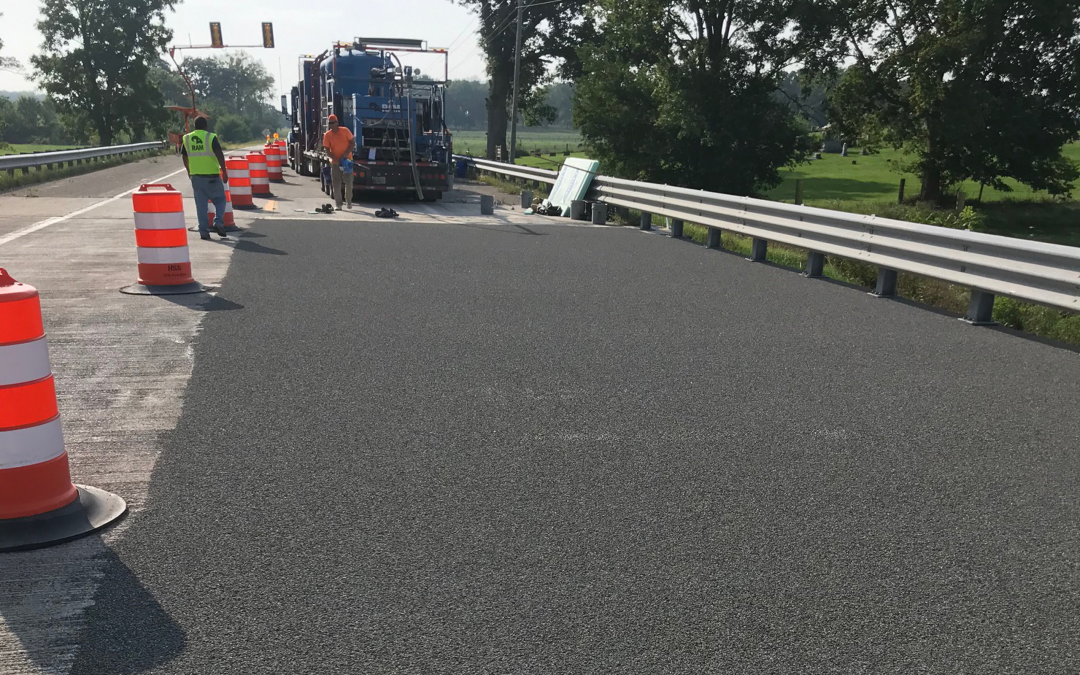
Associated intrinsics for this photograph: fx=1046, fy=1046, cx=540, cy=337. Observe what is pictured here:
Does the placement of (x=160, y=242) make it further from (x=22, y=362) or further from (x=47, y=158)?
(x=47, y=158)

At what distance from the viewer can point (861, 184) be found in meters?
54.5

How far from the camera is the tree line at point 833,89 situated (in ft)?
123

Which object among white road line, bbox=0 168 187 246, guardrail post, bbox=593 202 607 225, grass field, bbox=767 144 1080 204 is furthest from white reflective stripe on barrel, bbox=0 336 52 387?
grass field, bbox=767 144 1080 204

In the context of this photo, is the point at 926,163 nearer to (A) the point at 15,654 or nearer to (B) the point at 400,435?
(B) the point at 400,435

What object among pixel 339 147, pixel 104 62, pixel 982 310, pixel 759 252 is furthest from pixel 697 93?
pixel 104 62

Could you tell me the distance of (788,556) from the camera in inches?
166

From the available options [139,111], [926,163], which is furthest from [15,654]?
[139,111]

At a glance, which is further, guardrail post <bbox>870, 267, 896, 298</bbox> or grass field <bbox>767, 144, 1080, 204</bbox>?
grass field <bbox>767, 144, 1080, 204</bbox>

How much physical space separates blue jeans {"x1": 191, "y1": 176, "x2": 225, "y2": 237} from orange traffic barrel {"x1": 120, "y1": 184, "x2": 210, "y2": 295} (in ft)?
15.8

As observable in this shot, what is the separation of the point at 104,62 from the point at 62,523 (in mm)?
92946

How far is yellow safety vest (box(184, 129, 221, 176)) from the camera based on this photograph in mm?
15109

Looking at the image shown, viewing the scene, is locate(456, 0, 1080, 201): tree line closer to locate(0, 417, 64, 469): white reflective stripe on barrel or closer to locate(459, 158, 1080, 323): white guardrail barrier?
locate(459, 158, 1080, 323): white guardrail barrier

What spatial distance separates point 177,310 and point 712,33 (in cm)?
3793
